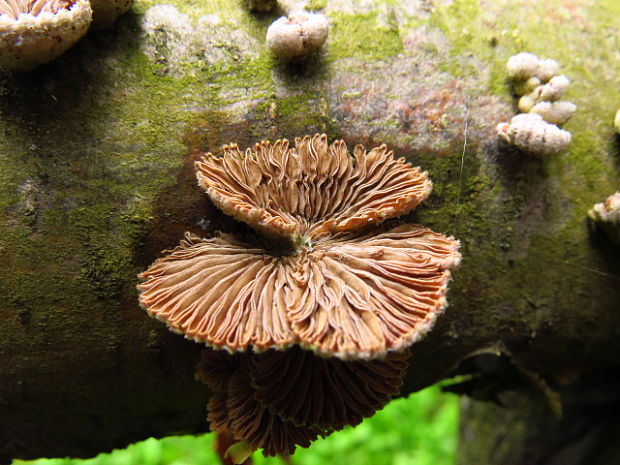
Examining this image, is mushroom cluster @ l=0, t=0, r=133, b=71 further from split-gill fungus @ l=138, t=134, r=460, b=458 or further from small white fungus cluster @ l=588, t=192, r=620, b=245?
small white fungus cluster @ l=588, t=192, r=620, b=245

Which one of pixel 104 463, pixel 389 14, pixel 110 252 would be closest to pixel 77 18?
pixel 110 252

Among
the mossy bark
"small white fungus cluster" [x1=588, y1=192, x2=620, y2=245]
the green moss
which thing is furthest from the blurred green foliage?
the green moss

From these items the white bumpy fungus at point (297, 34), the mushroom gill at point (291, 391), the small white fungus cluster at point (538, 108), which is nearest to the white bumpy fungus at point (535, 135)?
the small white fungus cluster at point (538, 108)

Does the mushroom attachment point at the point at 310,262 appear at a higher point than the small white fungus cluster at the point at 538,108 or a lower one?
lower

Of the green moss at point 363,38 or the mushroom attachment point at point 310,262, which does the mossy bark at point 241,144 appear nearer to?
the green moss at point 363,38

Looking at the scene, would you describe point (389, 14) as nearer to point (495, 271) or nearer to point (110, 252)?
point (495, 271)

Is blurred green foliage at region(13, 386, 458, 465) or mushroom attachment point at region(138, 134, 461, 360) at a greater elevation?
mushroom attachment point at region(138, 134, 461, 360)

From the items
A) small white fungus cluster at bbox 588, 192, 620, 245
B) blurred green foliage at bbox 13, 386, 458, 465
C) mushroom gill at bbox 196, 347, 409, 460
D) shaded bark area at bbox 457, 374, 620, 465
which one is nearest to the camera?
mushroom gill at bbox 196, 347, 409, 460

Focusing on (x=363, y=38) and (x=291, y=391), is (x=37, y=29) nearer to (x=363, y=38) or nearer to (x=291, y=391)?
(x=363, y=38)
